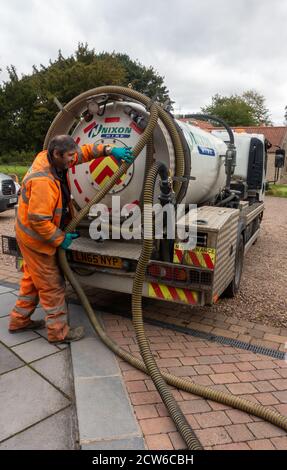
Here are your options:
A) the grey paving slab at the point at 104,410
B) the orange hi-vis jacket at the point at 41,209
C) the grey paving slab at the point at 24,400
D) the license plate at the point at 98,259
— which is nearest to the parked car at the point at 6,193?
the license plate at the point at 98,259

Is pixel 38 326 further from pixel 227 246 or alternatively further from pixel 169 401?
pixel 227 246

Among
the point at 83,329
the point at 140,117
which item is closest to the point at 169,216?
the point at 140,117

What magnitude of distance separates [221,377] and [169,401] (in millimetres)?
642

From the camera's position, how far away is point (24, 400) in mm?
2662

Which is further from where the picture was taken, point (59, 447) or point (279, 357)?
point (279, 357)

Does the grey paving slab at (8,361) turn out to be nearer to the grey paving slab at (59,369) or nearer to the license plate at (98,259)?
the grey paving slab at (59,369)

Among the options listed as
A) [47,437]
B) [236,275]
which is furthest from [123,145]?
[47,437]

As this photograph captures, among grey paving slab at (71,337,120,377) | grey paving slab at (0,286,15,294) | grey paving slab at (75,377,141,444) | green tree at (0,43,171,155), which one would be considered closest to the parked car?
grey paving slab at (0,286,15,294)


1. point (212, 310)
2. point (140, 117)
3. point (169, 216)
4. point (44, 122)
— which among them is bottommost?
point (212, 310)

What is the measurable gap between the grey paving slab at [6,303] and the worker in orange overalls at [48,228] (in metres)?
0.53

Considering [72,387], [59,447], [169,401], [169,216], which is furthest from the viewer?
[169,216]

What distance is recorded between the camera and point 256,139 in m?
7.58

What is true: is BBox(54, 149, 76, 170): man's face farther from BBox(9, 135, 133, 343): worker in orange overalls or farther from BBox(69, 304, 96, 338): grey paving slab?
BBox(69, 304, 96, 338): grey paving slab

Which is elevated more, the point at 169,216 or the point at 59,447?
the point at 169,216
